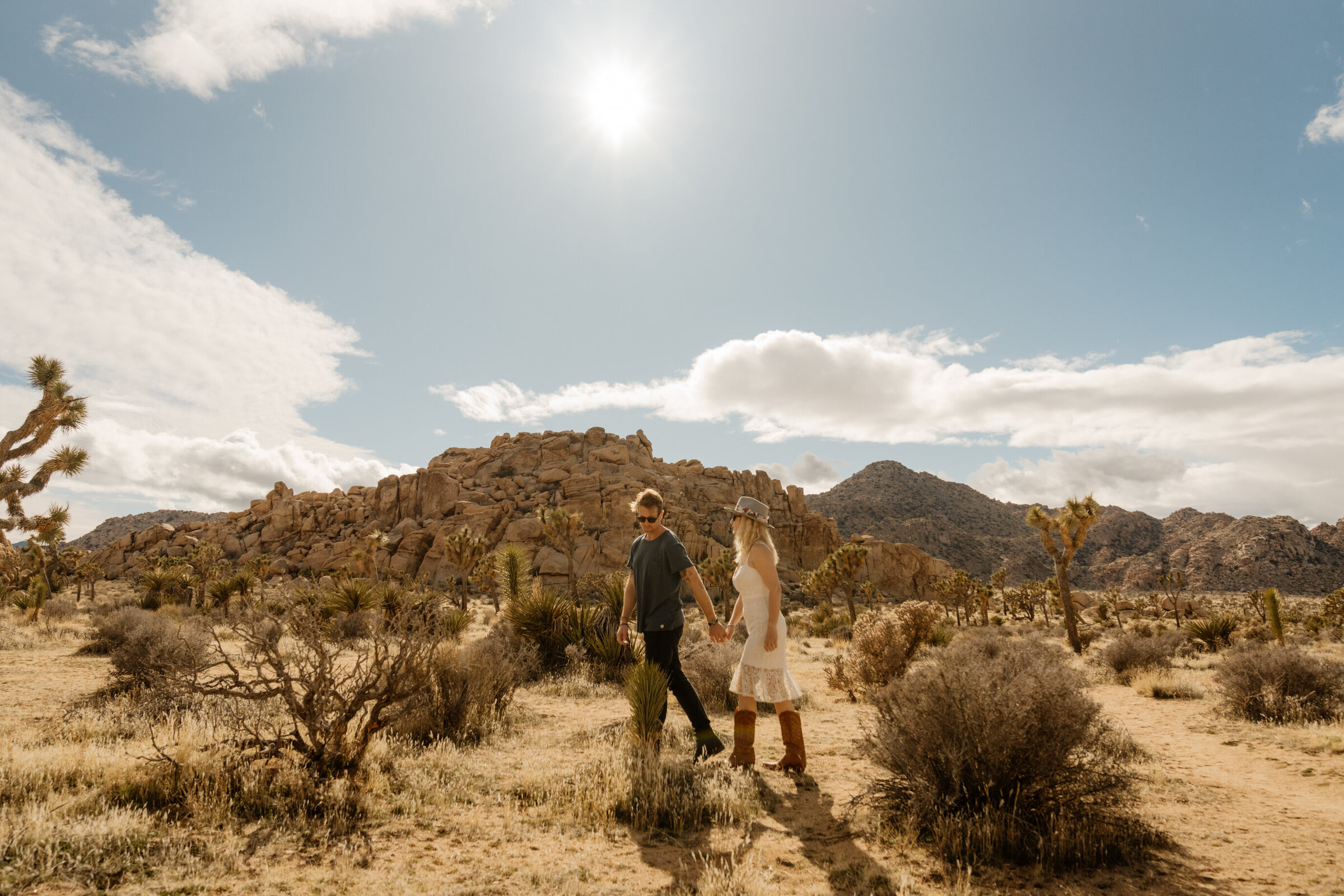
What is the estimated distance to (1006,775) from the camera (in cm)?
368

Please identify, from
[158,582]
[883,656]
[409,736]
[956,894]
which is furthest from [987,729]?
[158,582]

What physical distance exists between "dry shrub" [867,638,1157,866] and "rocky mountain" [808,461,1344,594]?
213 feet

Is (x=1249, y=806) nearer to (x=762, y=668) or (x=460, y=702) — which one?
(x=762, y=668)

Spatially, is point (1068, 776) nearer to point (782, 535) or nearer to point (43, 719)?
point (43, 719)

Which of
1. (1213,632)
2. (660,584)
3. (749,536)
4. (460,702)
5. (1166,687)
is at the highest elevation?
(749,536)

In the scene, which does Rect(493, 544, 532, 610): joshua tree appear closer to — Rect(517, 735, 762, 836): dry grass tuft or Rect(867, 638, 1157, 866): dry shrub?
Rect(517, 735, 762, 836): dry grass tuft

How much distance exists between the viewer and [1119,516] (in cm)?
8350

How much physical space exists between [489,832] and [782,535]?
74.7 m

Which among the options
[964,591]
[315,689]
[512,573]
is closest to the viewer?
[315,689]

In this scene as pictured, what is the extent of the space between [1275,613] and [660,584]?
1888 cm

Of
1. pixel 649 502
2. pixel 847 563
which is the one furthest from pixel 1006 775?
pixel 847 563

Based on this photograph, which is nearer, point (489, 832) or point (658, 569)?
point (489, 832)

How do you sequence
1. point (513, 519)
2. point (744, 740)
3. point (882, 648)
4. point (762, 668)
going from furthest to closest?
point (513, 519), point (882, 648), point (762, 668), point (744, 740)

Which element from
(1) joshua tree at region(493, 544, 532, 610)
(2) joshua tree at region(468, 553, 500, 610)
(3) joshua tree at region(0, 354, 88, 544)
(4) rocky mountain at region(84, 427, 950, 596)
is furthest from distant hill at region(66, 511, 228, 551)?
(1) joshua tree at region(493, 544, 532, 610)
